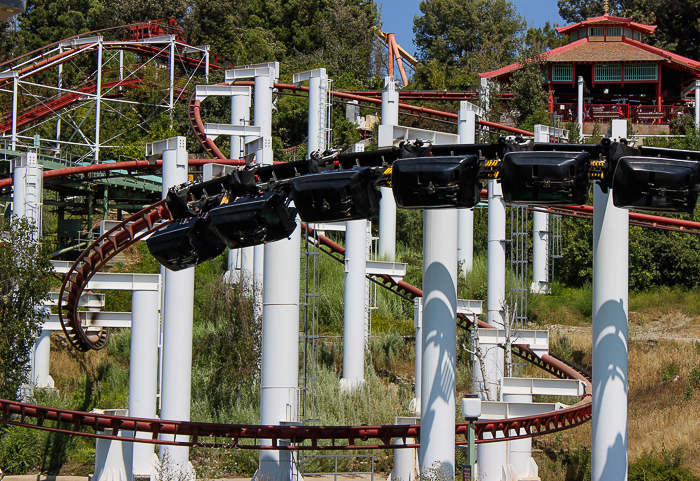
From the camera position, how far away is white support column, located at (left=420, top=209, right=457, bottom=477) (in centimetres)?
860

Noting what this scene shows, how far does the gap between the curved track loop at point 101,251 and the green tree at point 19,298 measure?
629mm

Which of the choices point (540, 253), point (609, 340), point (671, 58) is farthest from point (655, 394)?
point (671, 58)

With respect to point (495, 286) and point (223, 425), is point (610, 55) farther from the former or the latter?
point (223, 425)

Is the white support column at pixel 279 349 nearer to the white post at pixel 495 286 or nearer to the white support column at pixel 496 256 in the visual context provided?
the white post at pixel 495 286

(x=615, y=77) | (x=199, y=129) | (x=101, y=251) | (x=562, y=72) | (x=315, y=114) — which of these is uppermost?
(x=562, y=72)

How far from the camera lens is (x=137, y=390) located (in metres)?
11.8

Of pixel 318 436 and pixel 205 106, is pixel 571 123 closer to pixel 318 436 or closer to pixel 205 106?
pixel 205 106

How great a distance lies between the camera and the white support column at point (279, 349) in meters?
10.5

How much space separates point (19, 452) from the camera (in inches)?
540

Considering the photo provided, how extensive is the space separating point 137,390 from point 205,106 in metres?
20.7

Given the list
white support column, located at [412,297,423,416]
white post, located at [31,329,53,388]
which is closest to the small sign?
white support column, located at [412,297,423,416]

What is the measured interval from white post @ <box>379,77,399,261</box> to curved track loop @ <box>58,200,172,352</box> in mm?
7078

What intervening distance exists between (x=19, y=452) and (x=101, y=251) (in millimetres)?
3378

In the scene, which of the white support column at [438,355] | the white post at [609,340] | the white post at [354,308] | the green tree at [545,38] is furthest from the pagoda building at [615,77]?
the white support column at [438,355]
